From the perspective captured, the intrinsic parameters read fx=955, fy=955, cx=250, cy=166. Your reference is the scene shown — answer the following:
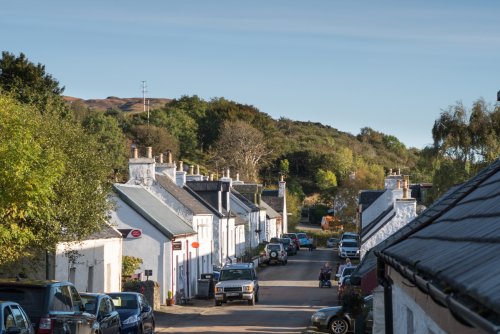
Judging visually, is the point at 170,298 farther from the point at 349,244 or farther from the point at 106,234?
the point at 349,244

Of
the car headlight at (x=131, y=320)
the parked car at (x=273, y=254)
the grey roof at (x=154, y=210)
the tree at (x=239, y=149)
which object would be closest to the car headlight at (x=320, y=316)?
the car headlight at (x=131, y=320)

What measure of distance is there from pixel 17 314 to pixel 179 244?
30.1m

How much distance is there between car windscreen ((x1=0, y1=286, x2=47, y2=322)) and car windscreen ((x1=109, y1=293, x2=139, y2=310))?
8267 millimetres

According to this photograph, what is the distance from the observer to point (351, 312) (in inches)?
1227

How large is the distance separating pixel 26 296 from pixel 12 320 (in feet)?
9.89

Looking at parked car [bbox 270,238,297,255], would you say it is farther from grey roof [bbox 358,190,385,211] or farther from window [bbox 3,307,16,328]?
window [bbox 3,307,16,328]

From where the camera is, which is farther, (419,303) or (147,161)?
(147,161)

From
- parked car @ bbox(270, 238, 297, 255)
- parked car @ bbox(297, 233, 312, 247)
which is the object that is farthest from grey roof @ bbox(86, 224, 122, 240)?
parked car @ bbox(297, 233, 312, 247)

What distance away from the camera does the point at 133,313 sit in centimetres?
2586

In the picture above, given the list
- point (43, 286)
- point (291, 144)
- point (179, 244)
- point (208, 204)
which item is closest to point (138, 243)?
point (179, 244)

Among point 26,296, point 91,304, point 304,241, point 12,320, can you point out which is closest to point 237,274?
point 91,304

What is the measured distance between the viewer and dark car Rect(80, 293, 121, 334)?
70.2 feet

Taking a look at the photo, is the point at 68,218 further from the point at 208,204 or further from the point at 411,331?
the point at 208,204

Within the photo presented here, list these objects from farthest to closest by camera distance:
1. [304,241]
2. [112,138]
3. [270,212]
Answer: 1. [270,212]
2. [304,241]
3. [112,138]
